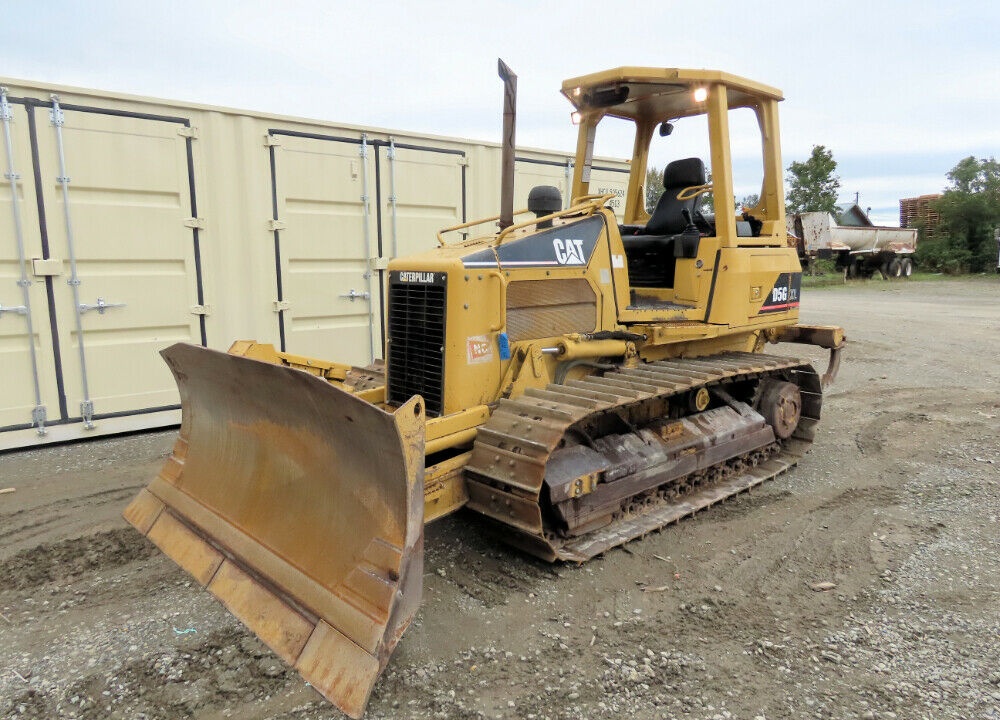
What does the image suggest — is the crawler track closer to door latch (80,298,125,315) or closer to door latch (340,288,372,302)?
door latch (340,288,372,302)

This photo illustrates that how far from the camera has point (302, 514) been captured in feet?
10.7

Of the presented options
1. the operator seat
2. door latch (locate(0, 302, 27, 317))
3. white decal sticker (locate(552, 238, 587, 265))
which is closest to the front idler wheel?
the operator seat

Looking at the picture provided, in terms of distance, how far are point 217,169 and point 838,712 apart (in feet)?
20.3

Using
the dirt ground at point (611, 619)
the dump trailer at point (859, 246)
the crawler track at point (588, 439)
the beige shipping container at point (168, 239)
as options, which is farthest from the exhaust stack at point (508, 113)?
the dump trailer at point (859, 246)

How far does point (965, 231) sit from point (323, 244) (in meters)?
30.1

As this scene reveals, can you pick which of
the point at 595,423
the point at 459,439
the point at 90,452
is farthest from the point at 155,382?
the point at 595,423

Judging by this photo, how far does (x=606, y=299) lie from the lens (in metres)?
4.67

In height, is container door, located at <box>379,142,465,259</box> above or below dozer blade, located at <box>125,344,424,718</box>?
above

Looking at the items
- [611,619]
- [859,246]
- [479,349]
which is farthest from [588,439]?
[859,246]

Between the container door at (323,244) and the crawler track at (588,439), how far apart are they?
11.6ft

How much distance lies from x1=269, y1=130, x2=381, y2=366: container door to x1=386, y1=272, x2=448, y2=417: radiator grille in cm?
293

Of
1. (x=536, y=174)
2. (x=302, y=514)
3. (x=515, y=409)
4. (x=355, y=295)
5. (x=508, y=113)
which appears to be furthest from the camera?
(x=536, y=174)

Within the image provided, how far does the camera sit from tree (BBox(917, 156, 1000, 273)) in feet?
91.3

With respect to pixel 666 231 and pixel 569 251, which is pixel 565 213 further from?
pixel 666 231
